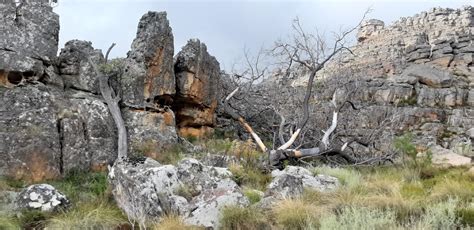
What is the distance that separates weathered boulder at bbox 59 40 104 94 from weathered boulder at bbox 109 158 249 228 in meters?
4.48

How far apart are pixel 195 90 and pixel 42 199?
767cm

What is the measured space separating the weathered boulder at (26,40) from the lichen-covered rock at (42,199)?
157 inches

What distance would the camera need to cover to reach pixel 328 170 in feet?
34.9

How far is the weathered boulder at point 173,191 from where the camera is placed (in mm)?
7203

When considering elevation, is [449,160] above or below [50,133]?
below

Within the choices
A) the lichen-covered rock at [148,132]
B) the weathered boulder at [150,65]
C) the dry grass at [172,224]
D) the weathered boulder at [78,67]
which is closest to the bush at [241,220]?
the dry grass at [172,224]

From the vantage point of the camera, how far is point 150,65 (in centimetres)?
1332

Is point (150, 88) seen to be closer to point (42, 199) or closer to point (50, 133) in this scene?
point (50, 133)

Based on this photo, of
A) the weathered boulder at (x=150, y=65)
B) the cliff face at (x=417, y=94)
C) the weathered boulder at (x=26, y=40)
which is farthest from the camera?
the cliff face at (x=417, y=94)

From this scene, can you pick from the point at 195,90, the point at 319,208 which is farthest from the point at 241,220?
the point at 195,90

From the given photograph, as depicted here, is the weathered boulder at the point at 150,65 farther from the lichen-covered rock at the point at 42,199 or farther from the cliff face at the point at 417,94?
the cliff face at the point at 417,94

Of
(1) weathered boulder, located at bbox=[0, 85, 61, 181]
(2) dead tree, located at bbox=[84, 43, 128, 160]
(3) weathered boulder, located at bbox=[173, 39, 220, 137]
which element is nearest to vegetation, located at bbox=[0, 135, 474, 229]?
(1) weathered boulder, located at bbox=[0, 85, 61, 181]

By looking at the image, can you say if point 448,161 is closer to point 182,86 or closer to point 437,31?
point 182,86

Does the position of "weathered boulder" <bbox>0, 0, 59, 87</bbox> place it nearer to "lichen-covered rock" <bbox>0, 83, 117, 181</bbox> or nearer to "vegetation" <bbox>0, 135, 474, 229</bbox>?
"lichen-covered rock" <bbox>0, 83, 117, 181</bbox>
